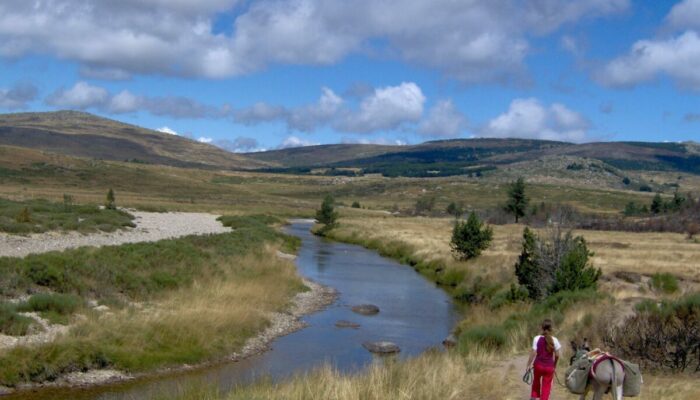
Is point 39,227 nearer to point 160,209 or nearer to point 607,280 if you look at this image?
point 607,280

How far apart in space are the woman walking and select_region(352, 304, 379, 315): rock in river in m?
19.3

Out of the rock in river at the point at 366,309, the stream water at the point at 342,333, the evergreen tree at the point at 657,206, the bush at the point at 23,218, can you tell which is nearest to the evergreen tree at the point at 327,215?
the stream water at the point at 342,333

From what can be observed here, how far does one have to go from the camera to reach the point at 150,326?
20484 mm

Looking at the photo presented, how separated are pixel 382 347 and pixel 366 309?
8101 millimetres

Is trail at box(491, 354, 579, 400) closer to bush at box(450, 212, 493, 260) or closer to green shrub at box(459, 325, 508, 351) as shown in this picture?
green shrub at box(459, 325, 508, 351)

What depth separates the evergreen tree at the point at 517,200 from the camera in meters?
90.3

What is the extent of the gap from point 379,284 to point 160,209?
2125 inches

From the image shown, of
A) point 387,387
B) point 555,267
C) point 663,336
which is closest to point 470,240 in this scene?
point 555,267

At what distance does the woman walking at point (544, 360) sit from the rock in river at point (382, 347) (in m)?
11.6

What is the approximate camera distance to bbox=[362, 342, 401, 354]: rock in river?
22792mm

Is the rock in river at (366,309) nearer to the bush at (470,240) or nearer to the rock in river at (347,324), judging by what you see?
the rock in river at (347,324)

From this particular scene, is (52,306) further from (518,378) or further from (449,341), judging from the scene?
(518,378)

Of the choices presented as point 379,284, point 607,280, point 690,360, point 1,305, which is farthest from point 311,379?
point 379,284

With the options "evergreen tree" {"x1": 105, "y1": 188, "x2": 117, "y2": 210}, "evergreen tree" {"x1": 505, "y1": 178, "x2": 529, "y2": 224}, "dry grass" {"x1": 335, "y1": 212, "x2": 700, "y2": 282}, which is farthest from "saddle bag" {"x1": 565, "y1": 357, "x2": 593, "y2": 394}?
"evergreen tree" {"x1": 505, "y1": 178, "x2": 529, "y2": 224}
